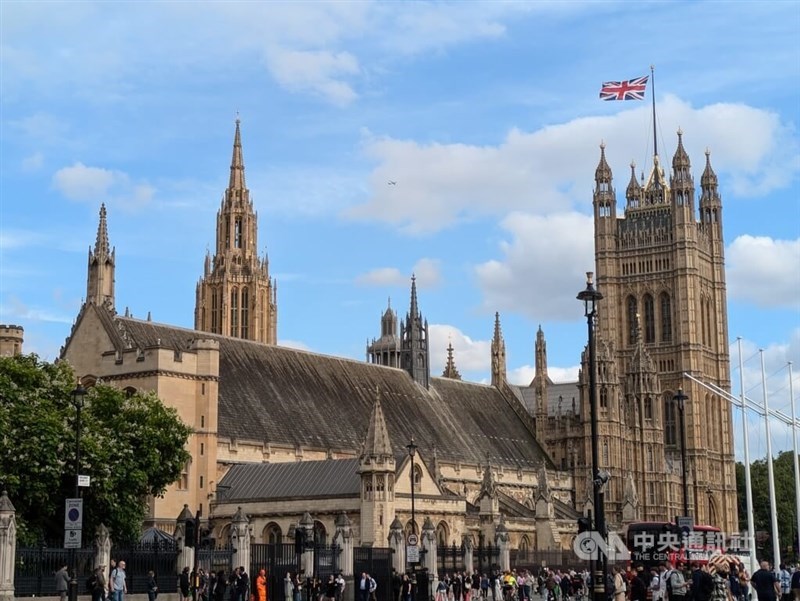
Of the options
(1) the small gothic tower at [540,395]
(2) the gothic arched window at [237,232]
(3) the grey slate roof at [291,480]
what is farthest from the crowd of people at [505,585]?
(2) the gothic arched window at [237,232]

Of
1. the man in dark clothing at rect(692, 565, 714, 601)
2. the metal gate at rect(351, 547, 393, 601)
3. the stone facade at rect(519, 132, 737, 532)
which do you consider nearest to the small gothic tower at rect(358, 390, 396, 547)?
the metal gate at rect(351, 547, 393, 601)

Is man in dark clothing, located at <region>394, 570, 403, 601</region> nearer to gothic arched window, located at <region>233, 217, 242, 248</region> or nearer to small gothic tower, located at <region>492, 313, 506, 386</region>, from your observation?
small gothic tower, located at <region>492, 313, 506, 386</region>

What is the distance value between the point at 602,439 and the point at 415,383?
1510 centimetres

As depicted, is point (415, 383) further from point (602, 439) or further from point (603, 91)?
point (603, 91)

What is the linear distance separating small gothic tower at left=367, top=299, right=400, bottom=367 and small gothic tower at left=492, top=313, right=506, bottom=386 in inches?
1153

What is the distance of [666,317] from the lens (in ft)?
411

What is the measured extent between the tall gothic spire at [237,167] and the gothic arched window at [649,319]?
38.9m

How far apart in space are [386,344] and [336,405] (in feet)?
211

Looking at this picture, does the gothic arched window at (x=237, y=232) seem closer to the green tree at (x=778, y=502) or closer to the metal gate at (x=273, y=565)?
the green tree at (x=778, y=502)

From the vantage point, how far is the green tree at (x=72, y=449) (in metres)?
48.1

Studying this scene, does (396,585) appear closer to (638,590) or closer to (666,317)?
(638,590)

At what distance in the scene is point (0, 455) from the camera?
4750 cm

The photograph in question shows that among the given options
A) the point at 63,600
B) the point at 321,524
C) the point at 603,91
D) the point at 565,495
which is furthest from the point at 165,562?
the point at 565,495

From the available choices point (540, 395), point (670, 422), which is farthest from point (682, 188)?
point (540, 395)
